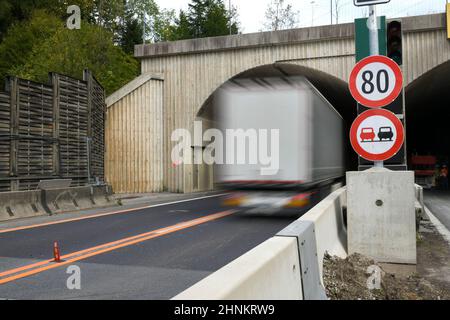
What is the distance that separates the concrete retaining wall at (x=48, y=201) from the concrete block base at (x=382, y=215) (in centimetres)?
838

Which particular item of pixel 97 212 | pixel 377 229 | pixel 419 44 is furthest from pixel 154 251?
pixel 419 44

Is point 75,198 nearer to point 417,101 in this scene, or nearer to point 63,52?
point 63,52

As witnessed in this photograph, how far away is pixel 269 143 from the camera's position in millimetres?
10805

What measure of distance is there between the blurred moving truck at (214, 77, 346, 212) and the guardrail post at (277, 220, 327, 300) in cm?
634

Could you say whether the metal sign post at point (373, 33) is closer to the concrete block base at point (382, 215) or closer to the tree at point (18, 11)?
the concrete block base at point (382, 215)

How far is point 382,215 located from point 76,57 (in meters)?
24.3

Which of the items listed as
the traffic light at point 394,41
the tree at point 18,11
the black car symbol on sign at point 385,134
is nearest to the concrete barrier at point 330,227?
the black car symbol on sign at point 385,134

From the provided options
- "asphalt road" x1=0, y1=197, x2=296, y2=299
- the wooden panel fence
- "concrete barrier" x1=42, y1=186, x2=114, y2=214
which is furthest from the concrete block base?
the wooden panel fence

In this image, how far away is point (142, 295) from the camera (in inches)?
185

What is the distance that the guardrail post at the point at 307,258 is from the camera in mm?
3682

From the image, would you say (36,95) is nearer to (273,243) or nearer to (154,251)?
(154,251)

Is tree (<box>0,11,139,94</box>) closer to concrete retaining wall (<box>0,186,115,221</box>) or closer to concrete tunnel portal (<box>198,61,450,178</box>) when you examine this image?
concrete tunnel portal (<box>198,61,450,178</box>)

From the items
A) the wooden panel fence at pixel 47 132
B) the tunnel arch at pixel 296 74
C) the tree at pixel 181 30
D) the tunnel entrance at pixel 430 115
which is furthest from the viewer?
the tree at pixel 181 30
